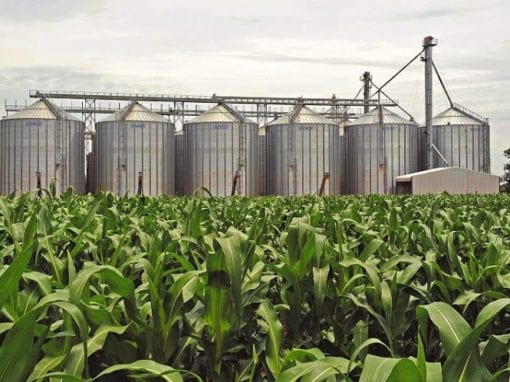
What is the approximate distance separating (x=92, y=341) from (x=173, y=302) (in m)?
0.39

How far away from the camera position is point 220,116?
173 feet

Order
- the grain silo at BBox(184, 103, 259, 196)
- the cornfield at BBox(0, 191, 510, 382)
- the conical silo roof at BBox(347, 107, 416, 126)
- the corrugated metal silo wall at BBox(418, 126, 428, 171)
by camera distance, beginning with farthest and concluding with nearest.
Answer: the corrugated metal silo wall at BBox(418, 126, 428, 171), the conical silo roof at BBox(347, 107, 416, 126), the grain silo at BBox(184, 103, 259, 196), the cornfield at BBox(0, 191, 510, 382)

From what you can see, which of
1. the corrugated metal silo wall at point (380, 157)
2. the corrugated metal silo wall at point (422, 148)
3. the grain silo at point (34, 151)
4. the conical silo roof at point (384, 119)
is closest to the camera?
the grain silo at point (34, 151)

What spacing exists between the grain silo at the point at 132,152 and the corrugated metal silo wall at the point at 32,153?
3.14 m

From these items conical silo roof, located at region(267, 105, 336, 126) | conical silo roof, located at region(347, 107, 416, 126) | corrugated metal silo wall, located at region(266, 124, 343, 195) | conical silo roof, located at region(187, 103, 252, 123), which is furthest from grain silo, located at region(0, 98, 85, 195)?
conical silo roof, located at region(347, 107, 416, 126)

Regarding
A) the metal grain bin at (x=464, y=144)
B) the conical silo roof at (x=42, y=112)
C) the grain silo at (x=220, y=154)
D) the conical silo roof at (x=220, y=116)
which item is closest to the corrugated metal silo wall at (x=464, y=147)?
the metal grain bin at (x=464, y=144)

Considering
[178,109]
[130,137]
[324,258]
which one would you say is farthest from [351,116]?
[324,258]

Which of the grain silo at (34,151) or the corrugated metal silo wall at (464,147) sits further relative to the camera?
the corrugated metal silo wall at (464,147)

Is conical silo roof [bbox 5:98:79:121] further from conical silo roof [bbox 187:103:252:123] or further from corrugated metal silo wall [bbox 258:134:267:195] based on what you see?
corrugated metal silo wall [bbox 258:134:267:195]

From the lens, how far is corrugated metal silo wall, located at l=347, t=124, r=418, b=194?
54562mm

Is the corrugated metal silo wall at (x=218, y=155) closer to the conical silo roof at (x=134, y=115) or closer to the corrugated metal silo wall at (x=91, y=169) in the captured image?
the conical silo roof at (x=134, y=115)

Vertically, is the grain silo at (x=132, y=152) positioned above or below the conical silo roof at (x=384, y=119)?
below

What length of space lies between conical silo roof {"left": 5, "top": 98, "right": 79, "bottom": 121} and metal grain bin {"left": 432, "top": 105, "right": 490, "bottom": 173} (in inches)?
1336

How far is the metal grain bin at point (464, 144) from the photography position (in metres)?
57.2
